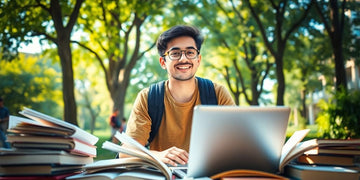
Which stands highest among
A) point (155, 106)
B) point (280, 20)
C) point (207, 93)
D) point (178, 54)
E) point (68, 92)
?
point (280, 20)

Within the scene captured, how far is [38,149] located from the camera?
1.58 m

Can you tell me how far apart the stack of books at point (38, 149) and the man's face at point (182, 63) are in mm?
1257

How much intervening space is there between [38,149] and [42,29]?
884cm

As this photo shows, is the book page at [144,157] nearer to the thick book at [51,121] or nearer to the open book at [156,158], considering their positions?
the open book at [156,158]

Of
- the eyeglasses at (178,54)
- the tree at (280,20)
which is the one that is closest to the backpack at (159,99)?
the eyeglasses at (178,54)

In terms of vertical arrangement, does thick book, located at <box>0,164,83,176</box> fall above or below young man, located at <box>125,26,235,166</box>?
below

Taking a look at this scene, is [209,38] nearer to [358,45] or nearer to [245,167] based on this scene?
[358,45]

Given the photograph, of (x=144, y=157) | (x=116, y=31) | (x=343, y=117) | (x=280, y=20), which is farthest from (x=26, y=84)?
(x=144, y=157)

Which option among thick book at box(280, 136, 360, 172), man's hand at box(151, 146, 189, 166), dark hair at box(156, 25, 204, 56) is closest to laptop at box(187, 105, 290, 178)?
thick book at box(280, 136, 360, 172)

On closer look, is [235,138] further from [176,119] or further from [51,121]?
[176,119]

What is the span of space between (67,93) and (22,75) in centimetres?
2255

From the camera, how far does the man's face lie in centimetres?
272

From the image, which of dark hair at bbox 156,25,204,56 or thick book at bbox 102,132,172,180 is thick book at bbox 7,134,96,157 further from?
dark hair at bbox 156,25,204,56

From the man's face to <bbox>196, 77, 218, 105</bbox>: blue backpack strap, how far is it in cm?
17
